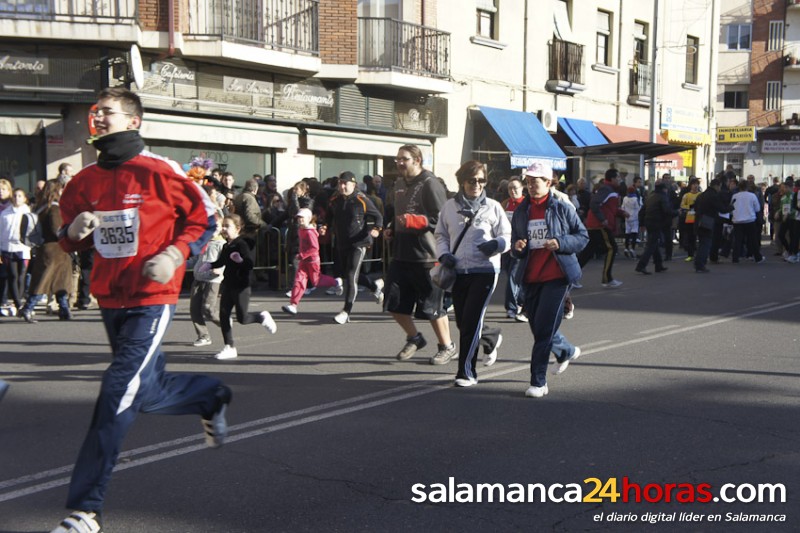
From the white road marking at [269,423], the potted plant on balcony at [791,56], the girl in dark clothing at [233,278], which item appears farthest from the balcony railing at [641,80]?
the girl in dark clothing at [233,278]

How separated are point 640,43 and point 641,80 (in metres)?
1.32

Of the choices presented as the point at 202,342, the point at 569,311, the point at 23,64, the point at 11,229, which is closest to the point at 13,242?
the point at 11,229

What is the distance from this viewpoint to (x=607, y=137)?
98.7 feet

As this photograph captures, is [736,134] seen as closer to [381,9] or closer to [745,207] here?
[745,207]

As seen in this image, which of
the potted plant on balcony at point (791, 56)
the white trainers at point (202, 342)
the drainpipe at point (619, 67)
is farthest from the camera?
the potted plant on balcony at point (791, 56)

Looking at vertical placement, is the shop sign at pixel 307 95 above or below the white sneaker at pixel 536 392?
above

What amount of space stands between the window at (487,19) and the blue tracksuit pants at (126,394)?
21805mm

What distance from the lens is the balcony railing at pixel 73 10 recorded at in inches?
666

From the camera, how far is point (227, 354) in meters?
9.14

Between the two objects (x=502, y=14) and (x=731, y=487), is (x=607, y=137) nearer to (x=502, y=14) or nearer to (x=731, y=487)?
(x=502, y=14)

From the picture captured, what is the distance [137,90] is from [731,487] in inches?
583

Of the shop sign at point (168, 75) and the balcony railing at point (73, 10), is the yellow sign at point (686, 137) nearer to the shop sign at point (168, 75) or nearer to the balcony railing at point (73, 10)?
the shop sign at point (168, 75)

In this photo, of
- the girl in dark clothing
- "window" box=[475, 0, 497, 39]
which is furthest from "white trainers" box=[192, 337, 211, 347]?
"window" box=[475, 0, 497, 39]

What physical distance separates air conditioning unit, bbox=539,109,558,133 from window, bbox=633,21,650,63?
6.32 m
